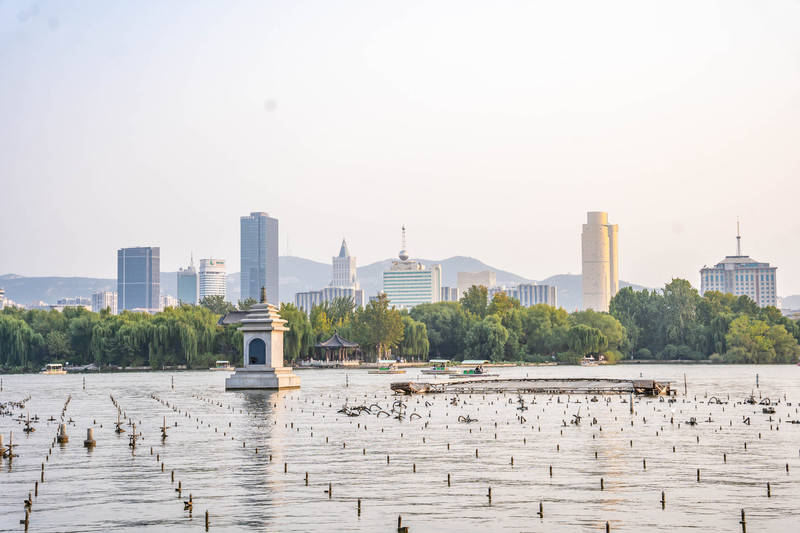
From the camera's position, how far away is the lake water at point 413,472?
3119 centimetres

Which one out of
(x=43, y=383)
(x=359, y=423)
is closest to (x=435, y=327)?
(x=43, y=383)

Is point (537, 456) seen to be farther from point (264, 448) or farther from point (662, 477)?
point (264, 448)

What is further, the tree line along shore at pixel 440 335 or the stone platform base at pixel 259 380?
the tree line along shore at pixel 440 335

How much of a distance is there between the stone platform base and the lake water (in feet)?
56.3

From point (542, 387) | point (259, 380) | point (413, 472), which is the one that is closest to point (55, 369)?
point (259, 380)

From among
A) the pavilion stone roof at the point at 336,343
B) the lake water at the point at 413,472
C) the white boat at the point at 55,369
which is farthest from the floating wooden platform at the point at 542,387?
the white boat at the point at 55,369

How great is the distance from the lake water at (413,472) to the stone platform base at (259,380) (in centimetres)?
1717

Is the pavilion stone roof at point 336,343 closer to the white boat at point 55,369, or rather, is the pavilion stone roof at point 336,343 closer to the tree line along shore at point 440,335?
the tree line along shore at point 440,335

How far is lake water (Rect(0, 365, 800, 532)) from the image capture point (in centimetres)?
3119

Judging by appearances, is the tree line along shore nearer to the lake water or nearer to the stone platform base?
the stone platform base

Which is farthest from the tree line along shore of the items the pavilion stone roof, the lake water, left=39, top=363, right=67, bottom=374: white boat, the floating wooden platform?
the lake water

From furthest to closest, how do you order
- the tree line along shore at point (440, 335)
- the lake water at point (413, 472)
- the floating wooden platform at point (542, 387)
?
the tree line along shore at point (440, 335), the floating wooden platform at point (542, 387), the lake water at point (413, 472)

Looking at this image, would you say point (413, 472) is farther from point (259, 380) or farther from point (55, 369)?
point (55, 369)

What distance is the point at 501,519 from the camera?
30969 millimetres
